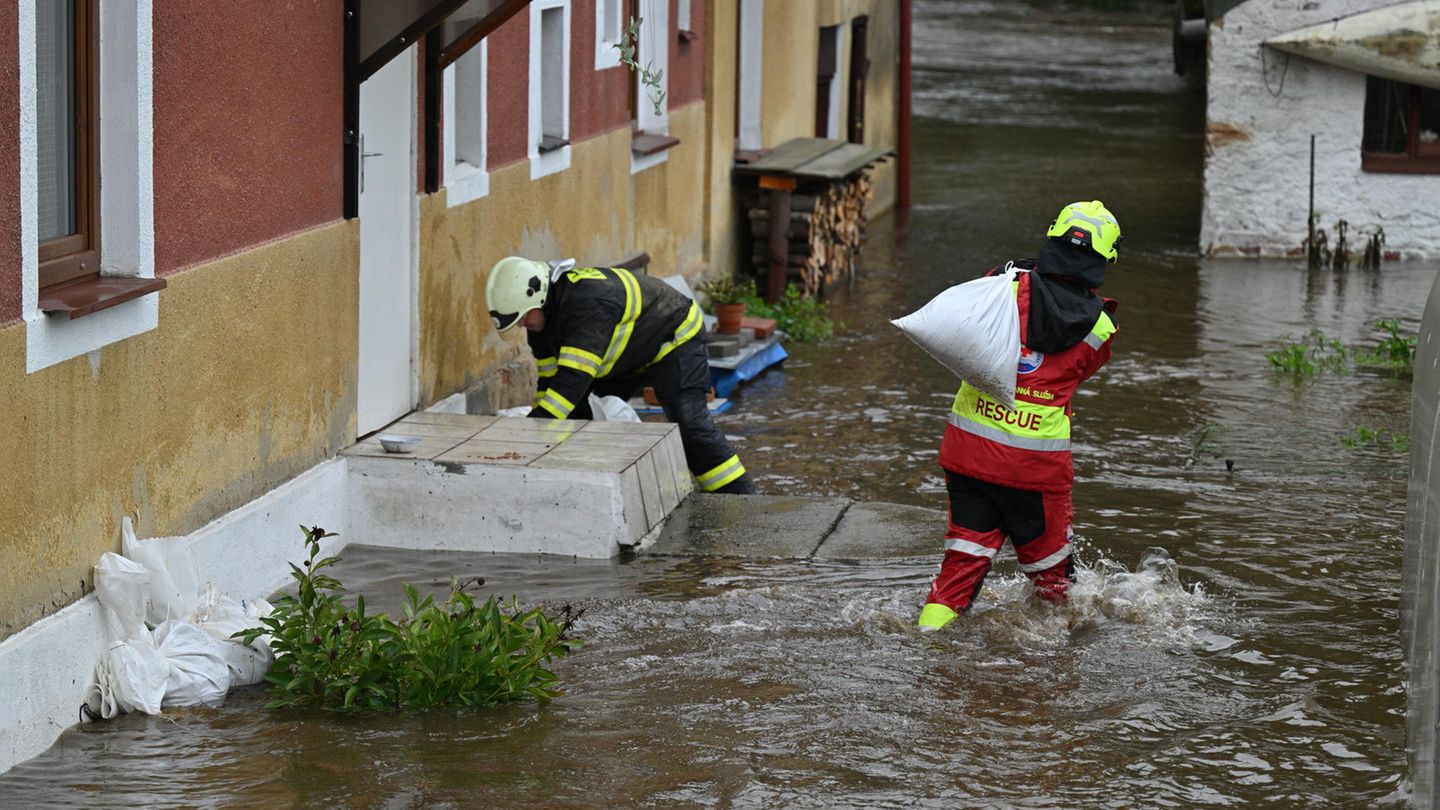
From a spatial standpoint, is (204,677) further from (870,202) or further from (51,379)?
(870,202)

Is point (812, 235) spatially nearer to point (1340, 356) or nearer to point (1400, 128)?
point (1340, 356)

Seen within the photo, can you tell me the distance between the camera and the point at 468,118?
962 centimetres

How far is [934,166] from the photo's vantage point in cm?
2473

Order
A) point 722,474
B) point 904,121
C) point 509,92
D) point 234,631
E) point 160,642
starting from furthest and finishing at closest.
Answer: point 904,121 → point 509,92 → point 722,474 → point 234,631 → point 160,642

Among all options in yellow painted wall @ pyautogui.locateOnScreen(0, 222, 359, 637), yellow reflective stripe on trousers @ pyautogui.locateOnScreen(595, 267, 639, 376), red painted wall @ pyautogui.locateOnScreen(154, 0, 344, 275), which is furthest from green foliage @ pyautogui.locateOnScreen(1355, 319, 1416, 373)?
red painted wall @ pyautogui.locateOnScreen(154, 0, 344, 275)

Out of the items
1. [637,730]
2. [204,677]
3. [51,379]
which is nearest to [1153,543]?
[637,730]

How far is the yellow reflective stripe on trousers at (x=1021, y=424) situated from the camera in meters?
6.76

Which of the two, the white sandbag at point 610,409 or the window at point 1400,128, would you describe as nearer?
the white sandbag at point 610,409

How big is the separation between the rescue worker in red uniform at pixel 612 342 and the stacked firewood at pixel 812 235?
6.21 metres

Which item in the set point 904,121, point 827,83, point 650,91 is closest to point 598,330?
point 650,91

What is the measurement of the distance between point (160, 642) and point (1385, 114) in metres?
14.3

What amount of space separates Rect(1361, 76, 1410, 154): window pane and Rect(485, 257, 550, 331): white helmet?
11.4 m

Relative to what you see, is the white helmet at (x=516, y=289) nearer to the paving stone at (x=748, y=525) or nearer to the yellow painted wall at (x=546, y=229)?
the yellow painted wall at (x=546, y=229)

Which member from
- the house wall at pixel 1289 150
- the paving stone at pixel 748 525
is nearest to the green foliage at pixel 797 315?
the house wall at pixel 1289 150
